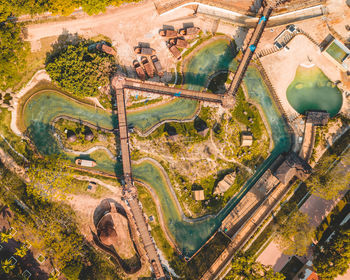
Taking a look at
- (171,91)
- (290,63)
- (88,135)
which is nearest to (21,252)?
(88,135)

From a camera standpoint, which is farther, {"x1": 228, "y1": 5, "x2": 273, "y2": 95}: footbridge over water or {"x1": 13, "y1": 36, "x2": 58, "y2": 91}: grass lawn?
{"x1": 13, "y1": 36, "x2": 58, "y2": 91}: grass lawn

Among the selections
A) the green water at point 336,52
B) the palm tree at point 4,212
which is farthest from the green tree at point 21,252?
the green water at point 336,52

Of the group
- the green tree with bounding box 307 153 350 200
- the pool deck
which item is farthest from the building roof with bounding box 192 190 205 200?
the pool deck

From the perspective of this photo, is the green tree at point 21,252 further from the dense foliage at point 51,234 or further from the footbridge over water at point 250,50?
the footbridge over water at point 250,50

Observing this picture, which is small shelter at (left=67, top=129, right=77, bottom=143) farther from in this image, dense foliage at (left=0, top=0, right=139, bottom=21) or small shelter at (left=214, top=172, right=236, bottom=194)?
small shelter at (left=214, top=172, right=236, bottom=194)

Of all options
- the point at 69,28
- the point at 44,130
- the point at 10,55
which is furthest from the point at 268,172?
the point at 10,55

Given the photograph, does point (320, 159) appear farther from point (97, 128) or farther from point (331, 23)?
point (97, 128)
